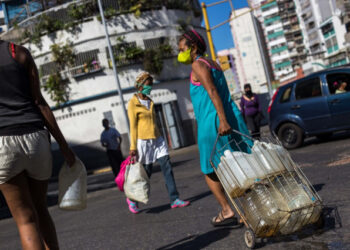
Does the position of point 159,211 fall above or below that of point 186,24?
below

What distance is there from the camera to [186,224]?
16.0ft

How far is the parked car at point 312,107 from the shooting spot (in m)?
9.95

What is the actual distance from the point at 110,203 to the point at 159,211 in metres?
2.26

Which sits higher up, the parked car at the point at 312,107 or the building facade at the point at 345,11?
the building facade at the point at 345,11

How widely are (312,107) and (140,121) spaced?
5.40 m

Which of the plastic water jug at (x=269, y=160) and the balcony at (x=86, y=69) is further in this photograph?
the balcony at (x=86, y=69)

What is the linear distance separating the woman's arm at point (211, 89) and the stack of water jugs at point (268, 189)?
378 millimetres

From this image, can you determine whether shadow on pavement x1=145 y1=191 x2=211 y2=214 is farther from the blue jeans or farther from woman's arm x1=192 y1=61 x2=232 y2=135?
woman's arm x1=192 y1=61 x2=232 y2=135

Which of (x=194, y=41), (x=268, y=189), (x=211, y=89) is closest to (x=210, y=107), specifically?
(x=211, y=89)

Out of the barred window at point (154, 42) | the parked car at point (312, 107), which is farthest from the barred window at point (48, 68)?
the parked car at point (312, 107)

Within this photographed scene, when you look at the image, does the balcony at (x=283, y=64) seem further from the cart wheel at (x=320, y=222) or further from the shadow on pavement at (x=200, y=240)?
the cart wheel at (x=320, y=222)

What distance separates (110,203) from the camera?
8281mm

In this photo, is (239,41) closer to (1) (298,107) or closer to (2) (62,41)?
(2) (62,41)

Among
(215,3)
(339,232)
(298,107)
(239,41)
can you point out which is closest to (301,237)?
(339,232)
